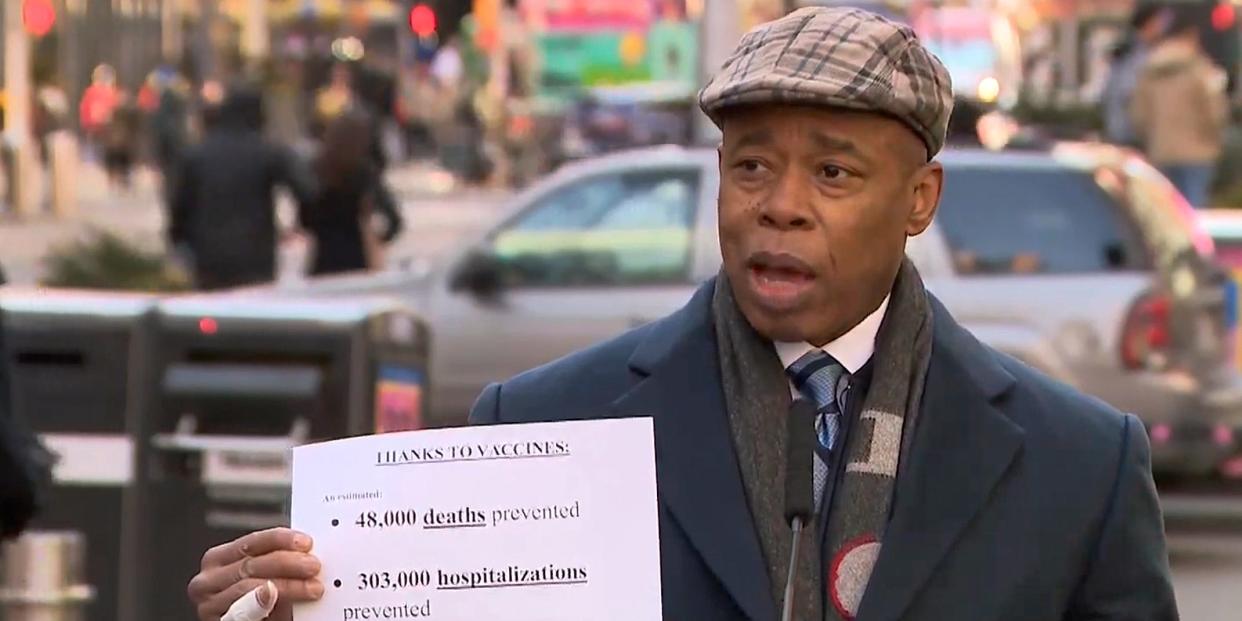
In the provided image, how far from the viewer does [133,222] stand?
35.4m

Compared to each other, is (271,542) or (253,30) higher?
(253,30)

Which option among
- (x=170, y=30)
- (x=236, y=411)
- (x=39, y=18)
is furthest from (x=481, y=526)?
(x=170, y=30)

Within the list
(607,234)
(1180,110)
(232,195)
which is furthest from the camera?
(1180,110)

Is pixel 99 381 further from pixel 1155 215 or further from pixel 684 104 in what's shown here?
pixel 684 104

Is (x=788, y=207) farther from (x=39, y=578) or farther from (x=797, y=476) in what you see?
(x=39, y=578)

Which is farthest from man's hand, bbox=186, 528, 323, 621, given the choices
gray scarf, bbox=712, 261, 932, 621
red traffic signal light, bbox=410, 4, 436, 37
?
red traffic signal light, bbox=410, 4, 436, 37

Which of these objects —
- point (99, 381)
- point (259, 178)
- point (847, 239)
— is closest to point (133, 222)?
point (259, 178)

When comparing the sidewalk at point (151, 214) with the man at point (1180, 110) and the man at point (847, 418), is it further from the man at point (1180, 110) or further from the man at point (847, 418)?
the man at point (847, 418)

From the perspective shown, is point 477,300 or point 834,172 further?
point 477,300

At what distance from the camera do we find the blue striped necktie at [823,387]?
2.66 meters

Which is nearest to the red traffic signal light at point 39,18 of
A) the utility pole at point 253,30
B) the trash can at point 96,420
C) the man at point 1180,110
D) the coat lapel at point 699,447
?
the utility pole at point 253,30

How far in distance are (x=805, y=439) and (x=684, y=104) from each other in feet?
112

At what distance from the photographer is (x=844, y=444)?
8.70 ft

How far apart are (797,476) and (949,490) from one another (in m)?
0.18
